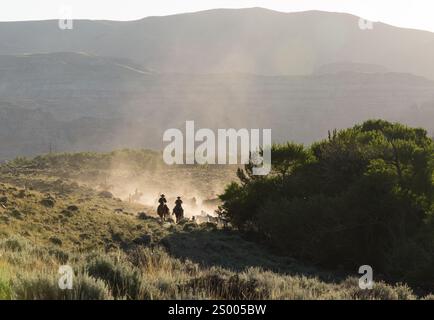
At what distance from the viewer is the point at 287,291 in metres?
9.24

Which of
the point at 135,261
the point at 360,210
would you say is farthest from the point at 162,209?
the point at 135,261

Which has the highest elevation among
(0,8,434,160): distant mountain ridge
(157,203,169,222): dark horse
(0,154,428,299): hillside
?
(0,8,434,160): distant mountain ridge

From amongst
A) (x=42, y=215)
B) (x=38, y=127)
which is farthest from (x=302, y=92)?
(x=42, y=215)

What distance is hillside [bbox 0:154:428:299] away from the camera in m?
8.61

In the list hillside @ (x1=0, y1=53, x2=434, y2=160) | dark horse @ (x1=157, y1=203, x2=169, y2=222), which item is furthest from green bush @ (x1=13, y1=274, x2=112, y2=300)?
hillside @ (x1=0, y1=53, x2=434, y2=160)

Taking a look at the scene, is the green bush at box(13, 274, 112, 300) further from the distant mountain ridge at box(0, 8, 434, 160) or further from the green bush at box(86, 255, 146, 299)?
the distant mountain ridge at box(0, 8, 434, 160)

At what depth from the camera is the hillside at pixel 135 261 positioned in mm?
8609

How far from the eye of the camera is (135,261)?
14.0m

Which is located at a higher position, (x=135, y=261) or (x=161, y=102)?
(x=161, y=102)

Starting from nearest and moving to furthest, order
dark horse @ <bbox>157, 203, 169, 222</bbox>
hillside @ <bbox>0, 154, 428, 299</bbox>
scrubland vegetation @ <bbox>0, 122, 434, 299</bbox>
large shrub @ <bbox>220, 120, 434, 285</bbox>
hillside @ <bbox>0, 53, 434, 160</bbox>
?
hillside @ <bbox>0, 154, 428, 299</bbox> < scrubland vegetation @ <bbox>0, 122, 434, 299</bbox> < large shrub @ <bbox>220, 120, 434, 285</bbox> < dark horse @ <bbox>157, 203, 169, 222</bbox> < hillside @ <bbox>0, 53, 434, 160</bbox>

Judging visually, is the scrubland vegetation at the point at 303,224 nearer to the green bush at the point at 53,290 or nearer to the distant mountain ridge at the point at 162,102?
the green bush at the point at 53,290

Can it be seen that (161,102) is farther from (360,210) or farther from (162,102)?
(360,210)

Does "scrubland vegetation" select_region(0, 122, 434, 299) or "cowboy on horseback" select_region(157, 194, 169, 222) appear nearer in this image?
"scrubland vegetation" select_region(0, 122, 434, 299)
